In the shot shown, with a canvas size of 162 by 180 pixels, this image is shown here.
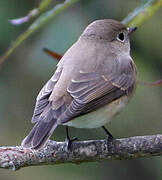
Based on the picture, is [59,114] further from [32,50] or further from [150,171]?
[150,171]

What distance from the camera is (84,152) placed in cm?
363

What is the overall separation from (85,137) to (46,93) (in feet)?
5.75

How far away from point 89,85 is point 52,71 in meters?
1.43

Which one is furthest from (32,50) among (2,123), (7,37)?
(2,123)

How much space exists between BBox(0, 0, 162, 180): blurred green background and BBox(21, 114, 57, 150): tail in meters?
1.31

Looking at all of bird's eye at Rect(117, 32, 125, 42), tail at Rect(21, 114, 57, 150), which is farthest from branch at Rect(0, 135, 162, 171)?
bird's eye at Rect(117, 32, 125, 42)

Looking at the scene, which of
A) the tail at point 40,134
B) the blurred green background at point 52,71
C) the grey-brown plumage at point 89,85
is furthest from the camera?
the blurred green background at point 52,71

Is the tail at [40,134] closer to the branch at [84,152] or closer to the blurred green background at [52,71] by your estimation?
the branch at [84,152]

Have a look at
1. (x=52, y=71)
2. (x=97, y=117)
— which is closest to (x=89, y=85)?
(x=97, y=117)

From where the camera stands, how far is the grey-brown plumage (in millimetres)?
3484

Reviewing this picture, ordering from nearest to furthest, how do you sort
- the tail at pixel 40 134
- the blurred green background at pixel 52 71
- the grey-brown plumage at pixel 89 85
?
the tail at pixel 40 134
the grey-brown plumage at pixel 89 85
the blurred green background at pixel 52 71

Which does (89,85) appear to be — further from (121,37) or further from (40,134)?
(121,37)

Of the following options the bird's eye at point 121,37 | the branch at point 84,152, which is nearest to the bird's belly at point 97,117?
the branch at point 84,152

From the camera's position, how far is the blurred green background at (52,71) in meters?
5.06
